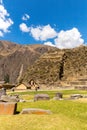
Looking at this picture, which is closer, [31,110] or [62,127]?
[62,127]

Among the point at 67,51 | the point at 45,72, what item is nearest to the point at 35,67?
the point at 45,72

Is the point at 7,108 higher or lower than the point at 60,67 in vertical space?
lower

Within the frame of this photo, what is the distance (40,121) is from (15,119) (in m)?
1.96

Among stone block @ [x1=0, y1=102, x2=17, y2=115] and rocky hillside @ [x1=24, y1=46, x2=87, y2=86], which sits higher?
rocky hillside @ [x1=24, y1=46, x2=87, y2=86]

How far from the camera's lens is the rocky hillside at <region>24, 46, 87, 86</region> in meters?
156

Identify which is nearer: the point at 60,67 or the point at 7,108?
the point at 7,108

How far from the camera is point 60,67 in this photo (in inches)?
6467

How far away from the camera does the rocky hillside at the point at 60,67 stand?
6161 inches

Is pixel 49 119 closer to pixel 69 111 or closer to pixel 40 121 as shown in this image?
pixel 40 121

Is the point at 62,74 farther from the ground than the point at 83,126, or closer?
farther from the ground

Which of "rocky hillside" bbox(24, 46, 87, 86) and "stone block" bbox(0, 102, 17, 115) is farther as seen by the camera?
"rocky hillside" bbox(24, 46, 87, 86)

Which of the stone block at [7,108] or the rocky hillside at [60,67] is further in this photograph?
the rocky hillside at [60,67]

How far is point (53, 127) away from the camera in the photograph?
62.3ft

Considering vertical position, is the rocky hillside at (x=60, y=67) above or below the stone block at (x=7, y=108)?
above
